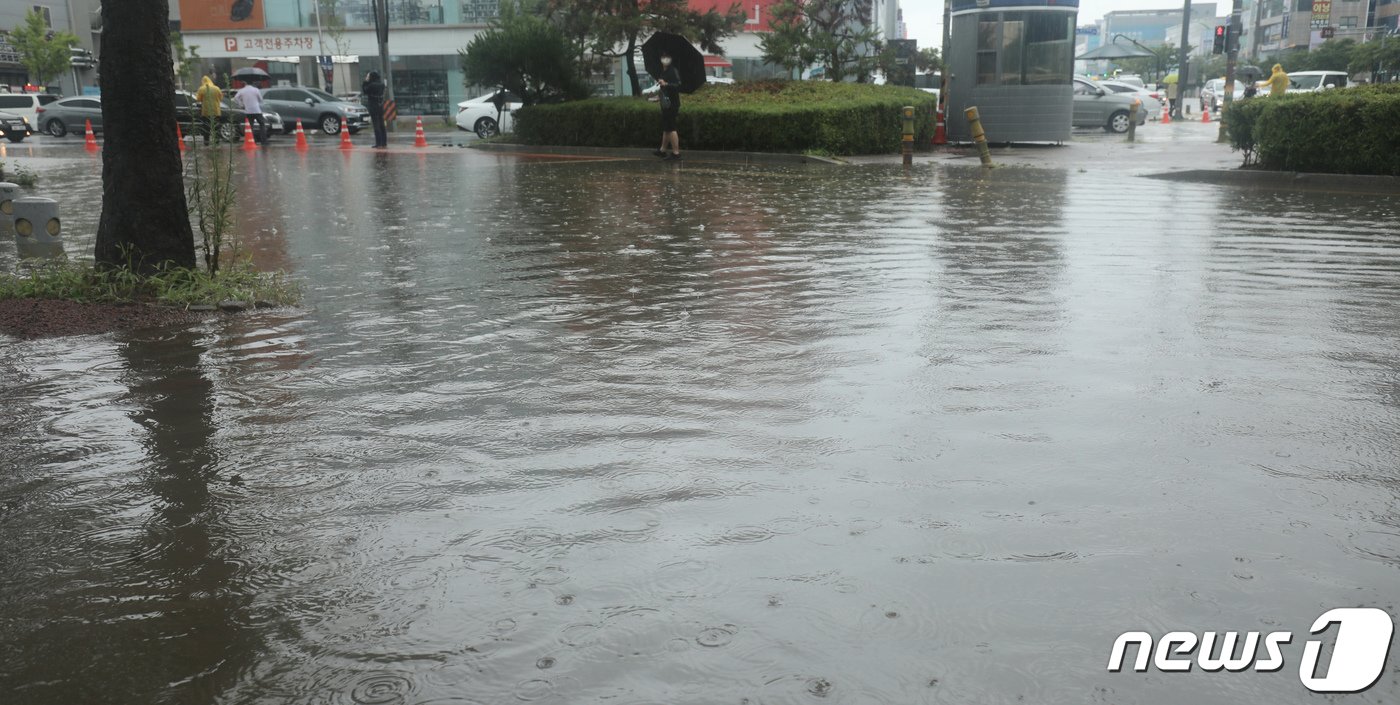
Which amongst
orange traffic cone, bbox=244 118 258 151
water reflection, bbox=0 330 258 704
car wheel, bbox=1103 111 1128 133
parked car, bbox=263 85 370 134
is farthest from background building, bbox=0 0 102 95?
water reflection, bbox=0 330 258 704

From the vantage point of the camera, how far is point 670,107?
74.3 ft

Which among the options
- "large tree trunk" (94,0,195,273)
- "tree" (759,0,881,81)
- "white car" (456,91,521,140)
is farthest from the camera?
"white car" (456,91,521,140)

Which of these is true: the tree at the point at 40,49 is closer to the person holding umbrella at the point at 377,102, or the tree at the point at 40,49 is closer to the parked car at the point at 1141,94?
the person holding umbrella at the point at 377,102

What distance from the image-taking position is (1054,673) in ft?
9.88

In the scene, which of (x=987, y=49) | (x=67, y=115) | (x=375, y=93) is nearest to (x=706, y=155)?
(x=987, y=49)

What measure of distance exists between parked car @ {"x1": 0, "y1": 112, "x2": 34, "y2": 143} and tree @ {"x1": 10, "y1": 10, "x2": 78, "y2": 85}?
90.4 feet

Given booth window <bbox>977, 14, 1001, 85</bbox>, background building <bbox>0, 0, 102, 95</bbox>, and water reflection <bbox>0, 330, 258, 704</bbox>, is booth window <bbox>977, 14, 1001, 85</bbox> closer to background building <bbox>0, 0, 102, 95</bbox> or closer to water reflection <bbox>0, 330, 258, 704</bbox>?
water reflection <bbox>0, 330, 258, 704</bbox>

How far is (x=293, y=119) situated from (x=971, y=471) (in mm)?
37987

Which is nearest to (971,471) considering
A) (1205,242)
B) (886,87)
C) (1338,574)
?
(1338,574)

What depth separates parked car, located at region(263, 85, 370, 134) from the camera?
38.6 m

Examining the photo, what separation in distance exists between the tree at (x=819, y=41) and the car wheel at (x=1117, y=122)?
8.23m

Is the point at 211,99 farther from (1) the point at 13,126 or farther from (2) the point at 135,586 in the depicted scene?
(1) the point at 13,126

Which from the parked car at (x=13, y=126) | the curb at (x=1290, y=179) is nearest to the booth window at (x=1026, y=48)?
the curb at (x=1290, y=179)

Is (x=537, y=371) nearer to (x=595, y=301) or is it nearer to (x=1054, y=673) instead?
(x=595, y=301)
